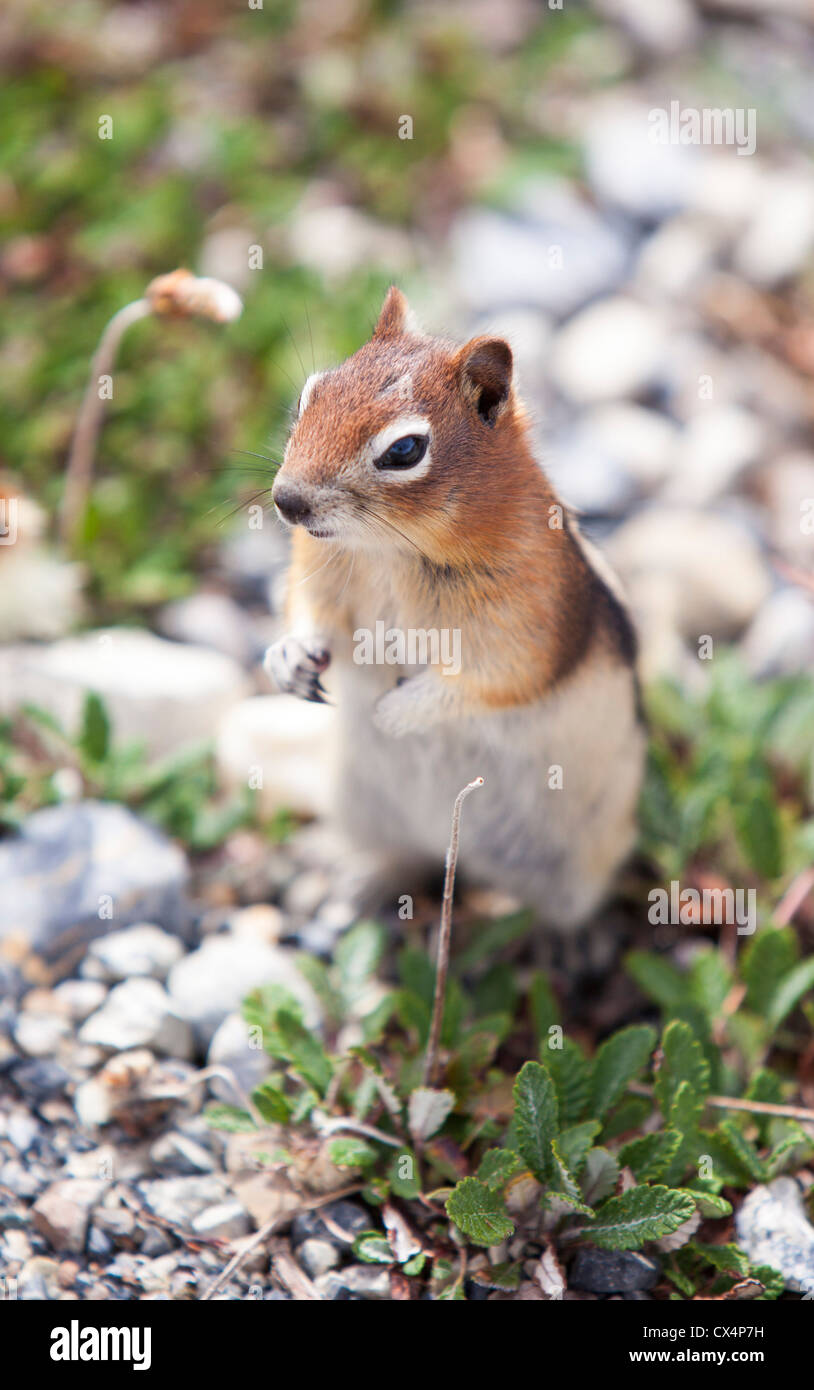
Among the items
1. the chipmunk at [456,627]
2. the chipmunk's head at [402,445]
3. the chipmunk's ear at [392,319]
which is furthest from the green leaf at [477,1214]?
the chipmunk's ear at [392,319]

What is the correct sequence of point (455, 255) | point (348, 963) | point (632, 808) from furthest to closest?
1. point (455, 255)
2. point (632, 808)
3. point (348, 963)

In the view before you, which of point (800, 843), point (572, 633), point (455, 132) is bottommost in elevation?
point (800, 843)

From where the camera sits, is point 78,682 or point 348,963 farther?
point 78,682

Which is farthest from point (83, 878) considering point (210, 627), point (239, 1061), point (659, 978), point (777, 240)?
point (777, 240)

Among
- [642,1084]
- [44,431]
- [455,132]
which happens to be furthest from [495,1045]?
[455,132]

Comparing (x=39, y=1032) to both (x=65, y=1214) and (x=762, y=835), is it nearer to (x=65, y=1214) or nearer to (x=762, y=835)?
(x=65, y=1214)

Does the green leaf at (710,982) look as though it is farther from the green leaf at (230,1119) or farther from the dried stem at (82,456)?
the dried stem at (82,456)

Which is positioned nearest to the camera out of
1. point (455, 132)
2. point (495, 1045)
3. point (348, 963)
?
point (495, 1045)

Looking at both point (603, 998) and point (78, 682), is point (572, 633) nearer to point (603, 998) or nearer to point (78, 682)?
point (603, 998)
